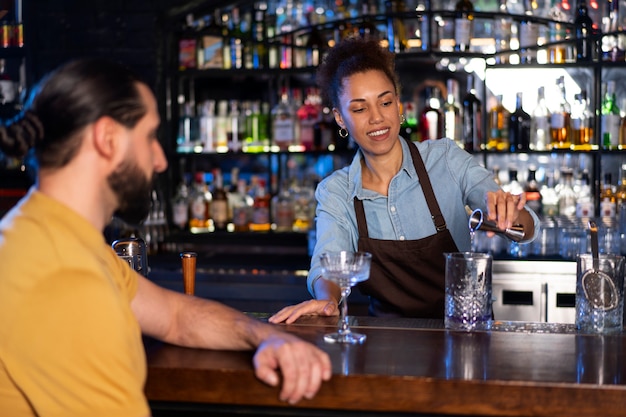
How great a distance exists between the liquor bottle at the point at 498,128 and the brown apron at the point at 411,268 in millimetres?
1788

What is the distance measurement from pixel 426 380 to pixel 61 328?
0.64 m

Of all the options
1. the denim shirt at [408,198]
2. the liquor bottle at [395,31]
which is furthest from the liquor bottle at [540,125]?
the denim shirt at [408,198]

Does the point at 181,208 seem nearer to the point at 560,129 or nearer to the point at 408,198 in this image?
the point at 560,129

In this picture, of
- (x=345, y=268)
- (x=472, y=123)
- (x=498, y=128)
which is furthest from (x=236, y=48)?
(x=345, y=268)

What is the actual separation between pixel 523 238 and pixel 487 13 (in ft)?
7.34

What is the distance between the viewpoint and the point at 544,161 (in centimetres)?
455

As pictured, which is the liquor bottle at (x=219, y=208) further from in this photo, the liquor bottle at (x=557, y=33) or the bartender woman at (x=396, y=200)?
the bartender woman at (x=396, y=200)

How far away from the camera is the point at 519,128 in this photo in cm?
434

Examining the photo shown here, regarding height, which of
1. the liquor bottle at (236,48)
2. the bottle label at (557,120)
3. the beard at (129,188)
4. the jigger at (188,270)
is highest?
the liquor bottle at (236,48)

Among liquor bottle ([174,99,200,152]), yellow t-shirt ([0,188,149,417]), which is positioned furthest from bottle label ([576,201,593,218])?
yellow t-shirt ([0,188,149,417])

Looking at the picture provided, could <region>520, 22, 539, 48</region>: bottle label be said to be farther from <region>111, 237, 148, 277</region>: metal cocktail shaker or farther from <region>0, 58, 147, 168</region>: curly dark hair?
<region>0, 58, 147, 168</region>: curly dark hair

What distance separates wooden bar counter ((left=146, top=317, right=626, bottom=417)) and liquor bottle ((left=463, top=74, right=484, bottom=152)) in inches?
98.5

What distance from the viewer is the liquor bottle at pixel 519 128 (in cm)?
432

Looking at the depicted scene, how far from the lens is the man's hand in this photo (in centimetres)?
157
